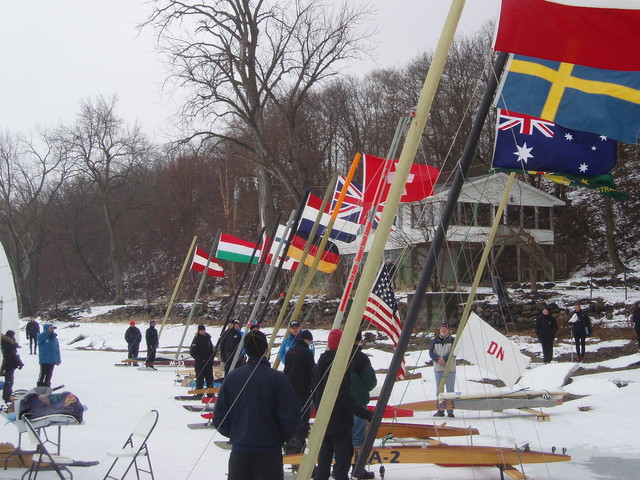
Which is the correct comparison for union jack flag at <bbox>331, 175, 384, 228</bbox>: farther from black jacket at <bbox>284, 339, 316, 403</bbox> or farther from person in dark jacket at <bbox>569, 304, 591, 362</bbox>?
person in dark jacket at <bbox>569, 304, 591, 362</bbox>

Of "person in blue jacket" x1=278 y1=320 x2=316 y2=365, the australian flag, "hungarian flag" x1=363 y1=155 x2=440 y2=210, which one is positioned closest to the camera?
the australian flag

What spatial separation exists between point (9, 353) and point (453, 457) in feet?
33.8

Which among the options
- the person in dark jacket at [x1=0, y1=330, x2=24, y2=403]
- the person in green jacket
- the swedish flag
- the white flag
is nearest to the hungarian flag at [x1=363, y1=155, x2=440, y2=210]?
the white flag

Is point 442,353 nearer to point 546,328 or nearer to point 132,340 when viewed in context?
point 546,328

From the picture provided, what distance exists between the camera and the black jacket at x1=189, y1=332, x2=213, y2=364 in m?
16.3

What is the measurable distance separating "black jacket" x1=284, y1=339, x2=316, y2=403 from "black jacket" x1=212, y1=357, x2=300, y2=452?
326 cm

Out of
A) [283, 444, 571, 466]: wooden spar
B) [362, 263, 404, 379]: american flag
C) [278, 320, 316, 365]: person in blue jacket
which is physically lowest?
[283, 444, 571, 466]: wooden spar

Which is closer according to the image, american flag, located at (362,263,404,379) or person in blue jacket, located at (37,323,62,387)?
american flag, located at (362,263,404,379)

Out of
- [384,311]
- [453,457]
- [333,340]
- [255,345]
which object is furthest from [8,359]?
[255,345]

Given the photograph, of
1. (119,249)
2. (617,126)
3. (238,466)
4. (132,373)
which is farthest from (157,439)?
(119,249)

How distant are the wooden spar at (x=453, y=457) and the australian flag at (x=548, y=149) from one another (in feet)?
11.0

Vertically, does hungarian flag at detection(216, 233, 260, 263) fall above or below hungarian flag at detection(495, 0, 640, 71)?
below

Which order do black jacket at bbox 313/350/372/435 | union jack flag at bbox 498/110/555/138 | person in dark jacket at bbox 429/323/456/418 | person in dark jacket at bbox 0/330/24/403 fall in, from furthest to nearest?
person in dark jacket at bbox 0/330/24/403, person in dark jacket at bbox 429/323/456/418, union jack flag at bbox 498/110/555/138, black jacket at bbox 313/350/372/435

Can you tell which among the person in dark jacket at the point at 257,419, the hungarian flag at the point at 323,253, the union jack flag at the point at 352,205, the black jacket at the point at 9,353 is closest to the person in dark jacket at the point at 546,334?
the hungarian flag at the point at 323,253
